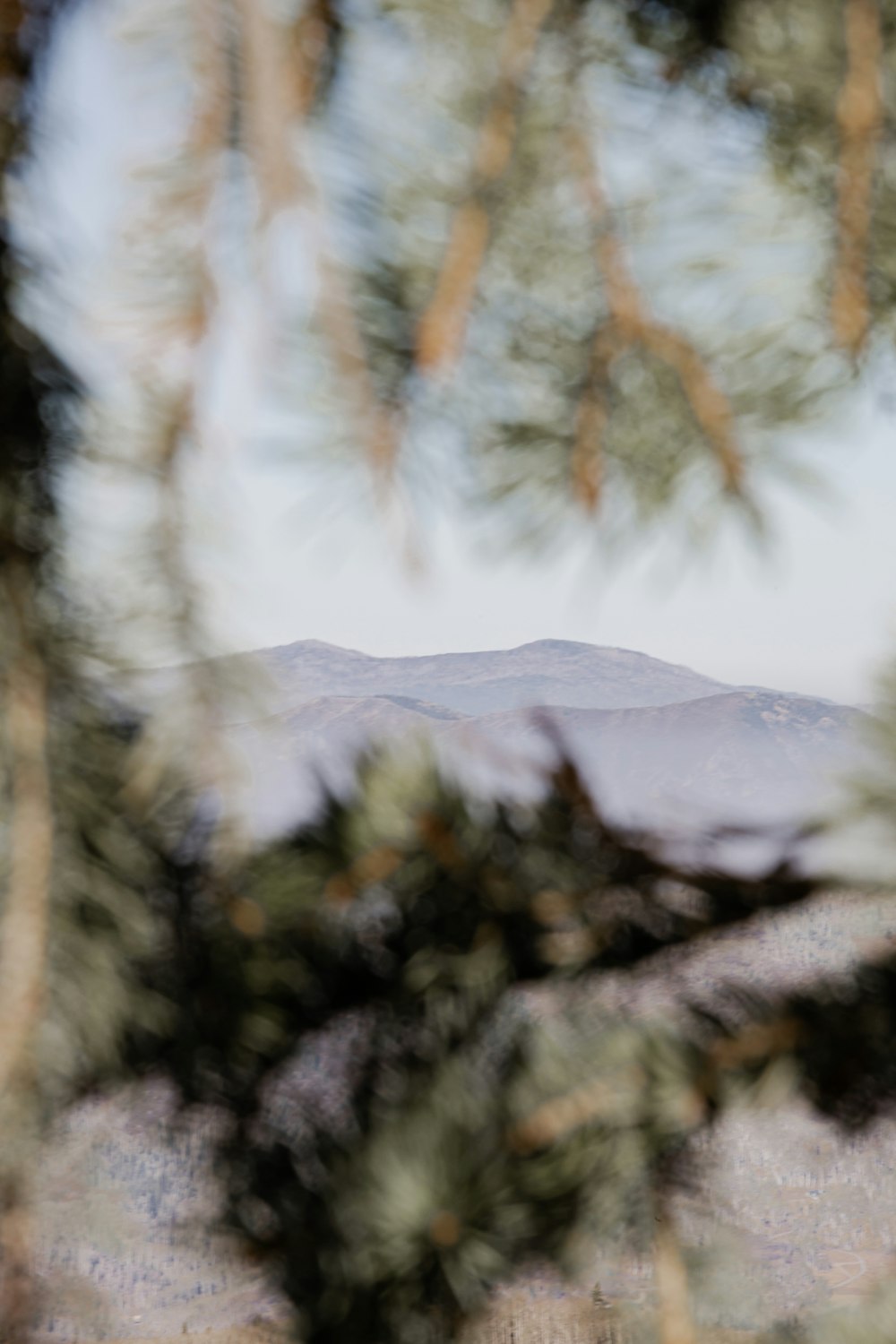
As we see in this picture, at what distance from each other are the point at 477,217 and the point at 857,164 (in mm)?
124

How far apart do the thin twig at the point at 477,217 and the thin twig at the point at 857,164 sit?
9cm

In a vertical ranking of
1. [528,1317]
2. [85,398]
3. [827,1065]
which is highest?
[85,398]

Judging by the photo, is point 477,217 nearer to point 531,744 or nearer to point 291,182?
point 291,182

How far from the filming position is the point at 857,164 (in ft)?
1.07

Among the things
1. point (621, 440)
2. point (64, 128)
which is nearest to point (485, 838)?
point (621, 440)

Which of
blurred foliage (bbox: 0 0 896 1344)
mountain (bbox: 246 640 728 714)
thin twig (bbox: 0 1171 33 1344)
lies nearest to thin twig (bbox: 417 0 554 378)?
blurred foliage (bbox: 0 0 896 1344)

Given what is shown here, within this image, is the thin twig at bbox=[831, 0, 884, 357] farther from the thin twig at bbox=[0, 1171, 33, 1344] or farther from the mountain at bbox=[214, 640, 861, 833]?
the thin twig at bbox=[0, 1171, 33, 1344]

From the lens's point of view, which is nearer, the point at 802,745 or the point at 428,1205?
the point at 428,1205

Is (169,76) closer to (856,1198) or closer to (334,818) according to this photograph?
(334,818)

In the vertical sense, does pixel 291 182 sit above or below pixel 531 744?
above

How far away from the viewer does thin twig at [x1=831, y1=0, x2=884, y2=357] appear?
0.32 metres

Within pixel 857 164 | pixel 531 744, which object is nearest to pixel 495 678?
pixel 531 744

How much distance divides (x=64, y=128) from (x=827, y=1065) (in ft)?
1.17

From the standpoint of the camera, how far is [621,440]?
397 millimetres
